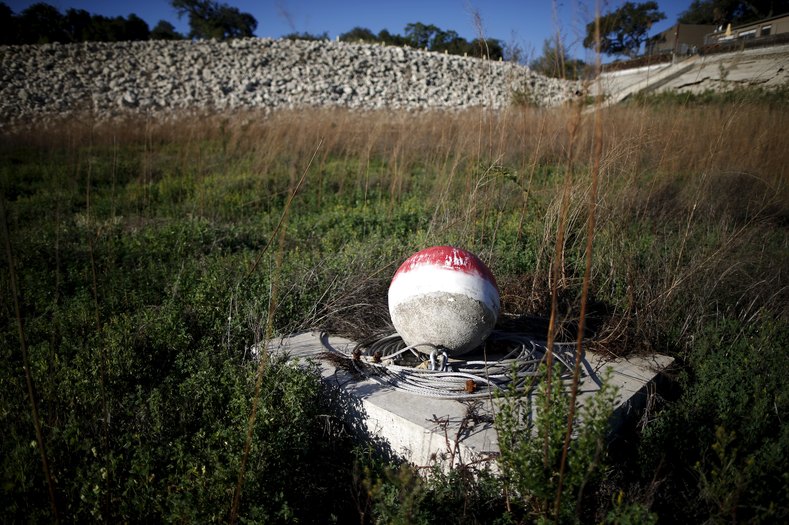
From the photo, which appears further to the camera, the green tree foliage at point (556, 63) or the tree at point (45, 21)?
the tree at point (45, 21)

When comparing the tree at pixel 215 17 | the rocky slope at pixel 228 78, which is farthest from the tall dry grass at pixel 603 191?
the tree at pixel 215 17

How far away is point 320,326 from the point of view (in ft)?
13.6

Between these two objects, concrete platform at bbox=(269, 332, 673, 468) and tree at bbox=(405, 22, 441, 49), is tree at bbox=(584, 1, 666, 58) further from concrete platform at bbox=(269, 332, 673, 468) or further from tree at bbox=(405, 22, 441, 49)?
tree at bbox=(405, 22, 441, 49)

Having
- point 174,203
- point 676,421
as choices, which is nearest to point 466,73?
Result: point 174,203

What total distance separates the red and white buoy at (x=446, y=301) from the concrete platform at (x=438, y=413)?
17.3 inches

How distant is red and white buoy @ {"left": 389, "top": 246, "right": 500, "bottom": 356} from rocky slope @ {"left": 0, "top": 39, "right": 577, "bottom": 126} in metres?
13.5

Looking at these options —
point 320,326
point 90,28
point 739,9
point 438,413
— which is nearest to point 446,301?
point 438,413

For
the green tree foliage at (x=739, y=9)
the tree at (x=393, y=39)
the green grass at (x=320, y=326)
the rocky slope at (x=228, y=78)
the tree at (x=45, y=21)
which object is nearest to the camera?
the green grass at (x=320, y=326)

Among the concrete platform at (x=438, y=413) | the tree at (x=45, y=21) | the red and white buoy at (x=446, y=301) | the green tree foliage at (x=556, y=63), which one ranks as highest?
the tree at (x=45, y=21)

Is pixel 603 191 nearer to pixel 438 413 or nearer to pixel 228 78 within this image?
pixel 438 413

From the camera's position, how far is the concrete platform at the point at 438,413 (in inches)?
102

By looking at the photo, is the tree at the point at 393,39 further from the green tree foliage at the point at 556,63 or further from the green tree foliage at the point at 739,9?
the green tree foliage at the point at 556,63

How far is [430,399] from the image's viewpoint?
9.80ft

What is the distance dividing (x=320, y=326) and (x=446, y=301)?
4.91 feet
